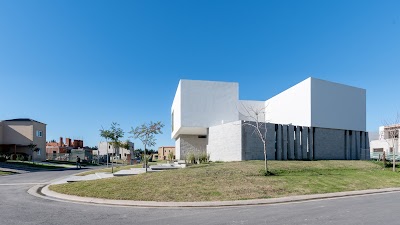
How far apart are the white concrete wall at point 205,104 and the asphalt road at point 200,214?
63.3 ft

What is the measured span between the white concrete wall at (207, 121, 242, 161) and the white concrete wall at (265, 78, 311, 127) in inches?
385

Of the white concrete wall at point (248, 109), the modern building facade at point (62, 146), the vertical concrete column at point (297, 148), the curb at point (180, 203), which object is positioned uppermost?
the white concrete wall at point (248, 109)

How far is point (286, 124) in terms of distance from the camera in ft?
106

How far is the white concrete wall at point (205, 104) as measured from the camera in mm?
32406

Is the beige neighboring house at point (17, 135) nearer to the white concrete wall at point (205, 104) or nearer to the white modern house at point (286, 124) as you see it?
the white modern house at point (286, 124)

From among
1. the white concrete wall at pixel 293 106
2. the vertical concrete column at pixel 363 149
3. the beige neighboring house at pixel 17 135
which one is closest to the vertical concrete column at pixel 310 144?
the white concrete wall at pixel 293 106

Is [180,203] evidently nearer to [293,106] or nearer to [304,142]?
[304,142]

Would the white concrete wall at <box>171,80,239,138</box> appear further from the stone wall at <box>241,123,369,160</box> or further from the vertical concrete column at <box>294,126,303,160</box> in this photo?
the vertical concrete column at <box>294,126,303,160</box>

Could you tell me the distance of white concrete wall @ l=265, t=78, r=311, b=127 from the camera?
33594mm

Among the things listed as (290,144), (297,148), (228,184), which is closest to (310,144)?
(297,148)

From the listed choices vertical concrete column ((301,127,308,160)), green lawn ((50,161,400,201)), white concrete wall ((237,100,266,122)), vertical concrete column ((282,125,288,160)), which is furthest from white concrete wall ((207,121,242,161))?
vertical concrete column ((301,127,308,160))

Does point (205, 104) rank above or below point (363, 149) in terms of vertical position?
above

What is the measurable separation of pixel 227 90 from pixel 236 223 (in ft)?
81.2

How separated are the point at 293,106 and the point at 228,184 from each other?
70.4 ft
